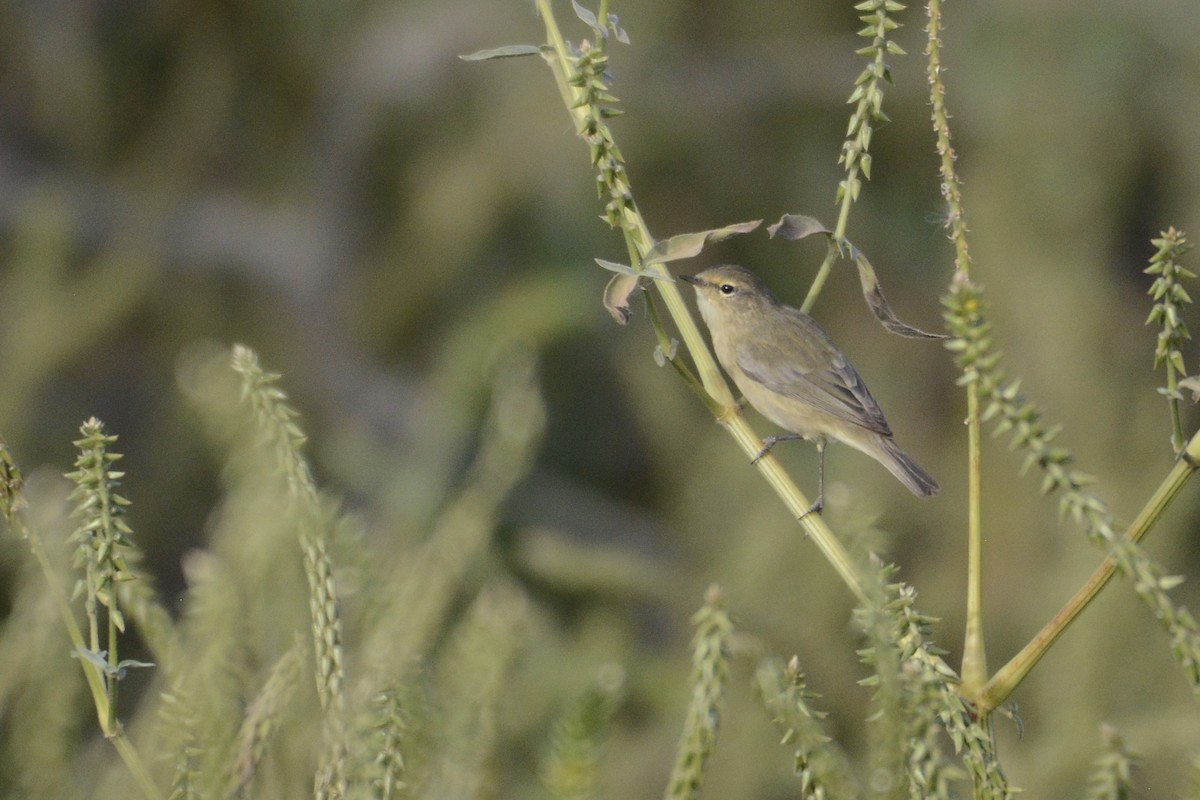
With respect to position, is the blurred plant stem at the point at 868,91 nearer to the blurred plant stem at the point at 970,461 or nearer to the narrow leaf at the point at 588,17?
the blurred plant stem at the point at 970,461

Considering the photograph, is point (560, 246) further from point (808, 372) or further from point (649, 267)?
point (649, 267)

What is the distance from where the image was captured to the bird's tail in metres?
2.07

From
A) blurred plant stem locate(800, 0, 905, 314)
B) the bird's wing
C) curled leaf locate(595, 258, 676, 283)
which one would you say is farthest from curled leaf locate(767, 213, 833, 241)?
the bird's wing

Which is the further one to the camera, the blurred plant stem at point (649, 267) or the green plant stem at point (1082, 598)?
the blurred plant stem at point (649, 267)

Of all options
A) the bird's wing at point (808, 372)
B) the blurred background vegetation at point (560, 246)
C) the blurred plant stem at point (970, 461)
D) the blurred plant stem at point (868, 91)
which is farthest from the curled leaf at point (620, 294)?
the blurred background vegetation at point (560, 246)

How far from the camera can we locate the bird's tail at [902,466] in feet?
6.80

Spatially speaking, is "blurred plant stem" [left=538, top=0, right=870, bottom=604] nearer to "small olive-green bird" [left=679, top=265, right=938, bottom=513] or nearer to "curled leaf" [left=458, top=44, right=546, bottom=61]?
"curled leaf" [left=458, top=44, right=546, bottom=61]

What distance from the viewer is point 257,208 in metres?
6.12

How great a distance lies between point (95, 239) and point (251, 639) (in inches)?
190

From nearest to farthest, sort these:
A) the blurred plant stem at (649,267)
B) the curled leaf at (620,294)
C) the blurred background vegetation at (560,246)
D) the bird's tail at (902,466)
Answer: the blurred plant stem at (649,267) → the curled leaf at (620,294) → the bird's tail at (902,466) → the blurred background vegetation at (560,246)

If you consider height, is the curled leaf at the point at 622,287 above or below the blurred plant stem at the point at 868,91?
below

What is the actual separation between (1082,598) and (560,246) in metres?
4.95

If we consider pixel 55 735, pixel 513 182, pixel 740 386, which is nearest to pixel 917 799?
pixel 55 735

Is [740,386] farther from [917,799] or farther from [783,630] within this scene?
[917,799]
